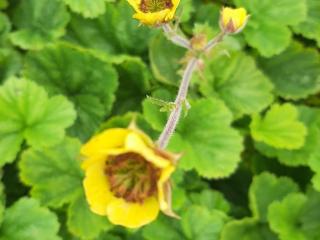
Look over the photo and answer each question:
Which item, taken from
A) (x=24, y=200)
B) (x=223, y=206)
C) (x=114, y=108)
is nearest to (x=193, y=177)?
(x=223, y=206)

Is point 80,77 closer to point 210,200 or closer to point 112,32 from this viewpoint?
point 112,32

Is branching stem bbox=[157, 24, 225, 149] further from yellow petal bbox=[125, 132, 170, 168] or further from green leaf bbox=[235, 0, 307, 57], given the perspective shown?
green leaf bbox=[235, 0, 307, 57]

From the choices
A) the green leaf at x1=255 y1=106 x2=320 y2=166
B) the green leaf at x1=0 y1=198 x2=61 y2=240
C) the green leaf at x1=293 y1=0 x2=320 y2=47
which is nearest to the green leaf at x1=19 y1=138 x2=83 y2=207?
the green leaf at x1=0 y1=198 x2=61 y2=240

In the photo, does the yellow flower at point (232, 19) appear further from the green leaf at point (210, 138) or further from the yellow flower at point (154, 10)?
the green leaf at point (210, 138)

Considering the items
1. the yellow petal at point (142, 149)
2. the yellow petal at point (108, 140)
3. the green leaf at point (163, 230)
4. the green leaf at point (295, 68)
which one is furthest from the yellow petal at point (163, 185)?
the green leaf at point (295, 68)

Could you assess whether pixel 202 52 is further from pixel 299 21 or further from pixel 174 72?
pixel 299 21
